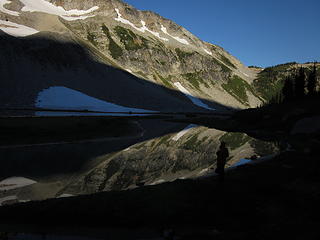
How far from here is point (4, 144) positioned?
122ft

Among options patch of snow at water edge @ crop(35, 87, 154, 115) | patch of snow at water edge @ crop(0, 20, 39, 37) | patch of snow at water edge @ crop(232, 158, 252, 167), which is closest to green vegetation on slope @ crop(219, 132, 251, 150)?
patch of snow at water edge @ crop(232, 158, 252, 167)

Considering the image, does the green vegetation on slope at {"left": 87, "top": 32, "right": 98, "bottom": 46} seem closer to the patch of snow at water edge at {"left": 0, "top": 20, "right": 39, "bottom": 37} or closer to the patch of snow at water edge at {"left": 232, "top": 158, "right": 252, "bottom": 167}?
the patch of snow at water edge at {"left": 0, "top": 20, "right": 39, "bottom": 37}

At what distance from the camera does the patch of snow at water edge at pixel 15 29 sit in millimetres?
145000

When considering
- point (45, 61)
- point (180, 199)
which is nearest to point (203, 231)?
point (180, 199)

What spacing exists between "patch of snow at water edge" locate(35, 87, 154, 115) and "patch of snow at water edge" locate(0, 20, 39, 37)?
46874 mm

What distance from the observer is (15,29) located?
152375mm

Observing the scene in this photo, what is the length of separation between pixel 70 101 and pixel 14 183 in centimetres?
9298

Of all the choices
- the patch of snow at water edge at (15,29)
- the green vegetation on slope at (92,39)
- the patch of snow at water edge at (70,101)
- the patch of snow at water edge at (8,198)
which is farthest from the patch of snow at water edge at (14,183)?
the green vegetation on slope at (92,39)

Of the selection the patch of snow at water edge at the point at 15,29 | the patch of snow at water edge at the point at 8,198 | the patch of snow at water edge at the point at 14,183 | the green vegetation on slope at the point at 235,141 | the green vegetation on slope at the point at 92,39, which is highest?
the green vegetation on slope at the point at 92,39

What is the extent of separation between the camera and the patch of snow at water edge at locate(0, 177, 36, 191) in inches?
785

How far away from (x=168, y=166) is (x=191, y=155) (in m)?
7.38

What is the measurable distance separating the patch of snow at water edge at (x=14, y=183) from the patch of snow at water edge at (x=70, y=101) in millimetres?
81195

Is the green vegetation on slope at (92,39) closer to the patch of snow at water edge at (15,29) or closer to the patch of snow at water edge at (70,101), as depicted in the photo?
the patch of snow at water edge at (15,29)

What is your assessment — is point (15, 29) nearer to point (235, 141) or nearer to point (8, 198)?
point (235, 141)
